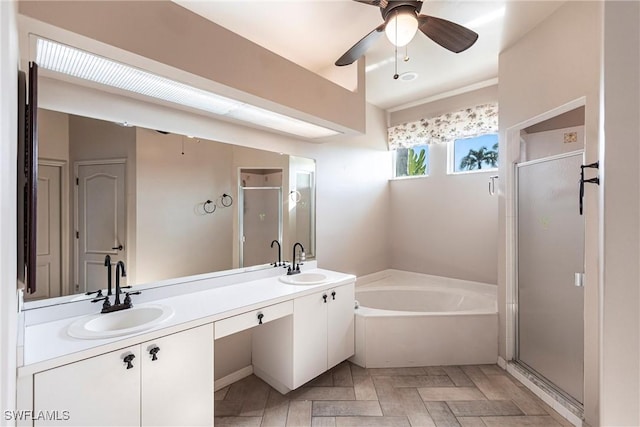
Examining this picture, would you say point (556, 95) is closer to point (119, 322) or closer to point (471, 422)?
point (471, 422)

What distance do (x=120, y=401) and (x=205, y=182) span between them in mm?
1425

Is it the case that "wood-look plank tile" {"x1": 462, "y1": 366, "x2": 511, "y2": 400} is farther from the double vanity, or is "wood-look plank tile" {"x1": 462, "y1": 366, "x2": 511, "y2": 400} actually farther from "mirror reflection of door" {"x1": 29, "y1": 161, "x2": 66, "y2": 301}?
"mirror reflection of door" {"x1": 29, "y1": 161, "x2": 66, "y2": 301}

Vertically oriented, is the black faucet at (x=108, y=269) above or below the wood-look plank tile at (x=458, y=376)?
above

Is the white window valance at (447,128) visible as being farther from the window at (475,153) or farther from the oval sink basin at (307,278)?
the oval sink basin at (307,278)

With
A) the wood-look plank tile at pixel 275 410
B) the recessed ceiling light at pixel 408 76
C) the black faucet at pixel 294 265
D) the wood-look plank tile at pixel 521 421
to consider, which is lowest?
the wood-look plank tile at pixel 275 410

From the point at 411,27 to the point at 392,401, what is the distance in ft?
8.04

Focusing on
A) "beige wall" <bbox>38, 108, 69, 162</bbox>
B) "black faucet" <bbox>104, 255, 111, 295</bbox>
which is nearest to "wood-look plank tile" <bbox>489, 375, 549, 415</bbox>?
"black faucet" <bbox>104, 255, 111, 295</bbox>

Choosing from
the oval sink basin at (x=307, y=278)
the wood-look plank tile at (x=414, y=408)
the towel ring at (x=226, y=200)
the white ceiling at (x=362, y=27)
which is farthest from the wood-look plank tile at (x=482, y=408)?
the white ceiling at (x=362, y=27)

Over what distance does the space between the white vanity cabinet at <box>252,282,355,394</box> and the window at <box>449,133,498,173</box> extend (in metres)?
2.17

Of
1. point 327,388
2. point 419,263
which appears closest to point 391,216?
point 419,263

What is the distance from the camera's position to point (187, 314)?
1.59m

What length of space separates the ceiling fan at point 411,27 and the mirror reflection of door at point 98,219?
1746 mm

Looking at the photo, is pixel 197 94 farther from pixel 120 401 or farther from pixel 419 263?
pixel 419 263

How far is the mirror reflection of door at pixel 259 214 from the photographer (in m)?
2.42
